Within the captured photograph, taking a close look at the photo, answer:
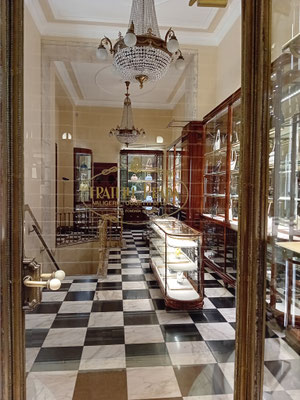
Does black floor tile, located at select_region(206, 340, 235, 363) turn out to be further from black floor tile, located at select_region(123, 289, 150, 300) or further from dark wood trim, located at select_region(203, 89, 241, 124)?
dark wood trim, located at select_region(203, 89, 241, 124)

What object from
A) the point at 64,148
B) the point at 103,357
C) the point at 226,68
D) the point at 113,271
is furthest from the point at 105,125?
the point at 103,357

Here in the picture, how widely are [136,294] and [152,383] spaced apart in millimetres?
1475

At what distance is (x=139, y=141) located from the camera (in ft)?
20.9

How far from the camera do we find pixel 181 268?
3.11 m

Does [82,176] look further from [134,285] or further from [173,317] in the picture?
[173,317]

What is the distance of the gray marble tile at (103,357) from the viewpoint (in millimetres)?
A: 2083

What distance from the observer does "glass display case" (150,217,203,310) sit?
9.64ft

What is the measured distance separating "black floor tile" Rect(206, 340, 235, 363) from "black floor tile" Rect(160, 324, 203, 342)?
0.15 meters

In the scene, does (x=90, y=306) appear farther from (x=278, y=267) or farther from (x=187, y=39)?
(x=187, y=39)

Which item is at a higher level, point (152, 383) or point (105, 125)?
point (105, 125)

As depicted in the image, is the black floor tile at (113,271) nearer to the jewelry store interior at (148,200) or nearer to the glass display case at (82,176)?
the jewelry store interior at (148,200)

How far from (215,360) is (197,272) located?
1.11m

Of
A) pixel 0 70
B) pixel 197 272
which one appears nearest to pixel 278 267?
pixel 0 70

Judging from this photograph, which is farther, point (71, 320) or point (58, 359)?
point (71, 320)
